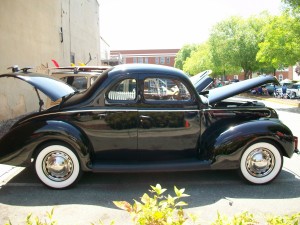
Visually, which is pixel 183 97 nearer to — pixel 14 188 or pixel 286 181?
→ pixel 286 181

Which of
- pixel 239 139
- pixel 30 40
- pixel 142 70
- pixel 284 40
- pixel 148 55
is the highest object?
pixel 148 55

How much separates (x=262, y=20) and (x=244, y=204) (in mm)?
32110

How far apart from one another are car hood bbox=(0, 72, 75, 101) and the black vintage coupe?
21 millimetres

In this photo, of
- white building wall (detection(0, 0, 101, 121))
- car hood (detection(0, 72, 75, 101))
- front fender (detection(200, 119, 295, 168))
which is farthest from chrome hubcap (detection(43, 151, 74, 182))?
white building wall (detection(0, 0, 101, 121))

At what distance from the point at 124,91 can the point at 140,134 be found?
676 mm

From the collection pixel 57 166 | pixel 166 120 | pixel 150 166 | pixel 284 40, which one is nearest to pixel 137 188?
pixel 150 166

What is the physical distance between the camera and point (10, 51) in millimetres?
10367

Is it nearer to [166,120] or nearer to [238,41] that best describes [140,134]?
[166,120]

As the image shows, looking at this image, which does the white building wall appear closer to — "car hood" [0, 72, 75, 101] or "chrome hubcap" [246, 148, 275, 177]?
"car hood" [0, 72, 75, 101]

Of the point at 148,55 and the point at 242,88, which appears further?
the point at 148,55

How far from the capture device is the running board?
168 inches

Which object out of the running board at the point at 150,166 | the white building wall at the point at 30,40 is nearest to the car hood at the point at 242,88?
the running board at the point at 150,166

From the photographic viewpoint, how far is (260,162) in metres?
4.50

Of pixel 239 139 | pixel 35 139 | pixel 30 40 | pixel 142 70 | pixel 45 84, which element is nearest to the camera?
pixel 35 139
